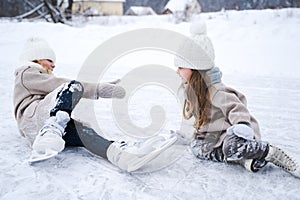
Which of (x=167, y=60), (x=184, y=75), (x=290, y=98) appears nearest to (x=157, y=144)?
(x=184, y=75)

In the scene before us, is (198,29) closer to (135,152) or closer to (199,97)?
(199,97)

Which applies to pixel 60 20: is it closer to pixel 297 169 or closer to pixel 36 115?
pixel 36 115

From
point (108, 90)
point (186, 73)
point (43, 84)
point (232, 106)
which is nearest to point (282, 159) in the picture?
point (232, 106)

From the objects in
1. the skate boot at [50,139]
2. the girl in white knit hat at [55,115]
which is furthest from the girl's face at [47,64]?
the skate boot at [50,139]

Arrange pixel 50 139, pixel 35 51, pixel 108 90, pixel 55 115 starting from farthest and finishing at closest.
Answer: pixel 35 51, pixel 108 90, pixel 55 115, pixel 50 139

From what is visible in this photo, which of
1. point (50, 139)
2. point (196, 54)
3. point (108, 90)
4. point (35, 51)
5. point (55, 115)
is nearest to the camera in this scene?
point (50, 139)

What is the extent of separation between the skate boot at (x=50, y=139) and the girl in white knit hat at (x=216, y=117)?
720 mm

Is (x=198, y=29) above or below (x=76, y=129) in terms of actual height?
above

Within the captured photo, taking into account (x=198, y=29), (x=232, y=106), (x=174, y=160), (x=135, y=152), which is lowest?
(x=174, y=160)

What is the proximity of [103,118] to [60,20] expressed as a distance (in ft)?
32.2

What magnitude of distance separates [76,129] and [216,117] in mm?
788

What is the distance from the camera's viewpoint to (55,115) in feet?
5.53

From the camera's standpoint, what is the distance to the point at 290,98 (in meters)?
3.34

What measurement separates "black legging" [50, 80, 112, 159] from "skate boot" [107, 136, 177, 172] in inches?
2.8
